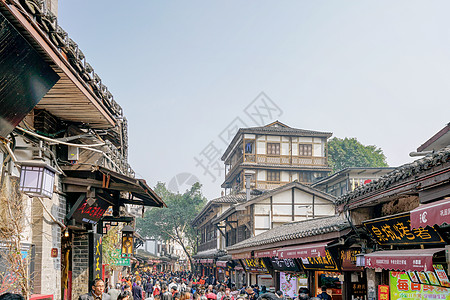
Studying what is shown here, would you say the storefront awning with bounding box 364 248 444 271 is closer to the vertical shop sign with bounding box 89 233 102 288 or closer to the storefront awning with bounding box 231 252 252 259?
the vertical shop sign with bounding box 89 233 102 288

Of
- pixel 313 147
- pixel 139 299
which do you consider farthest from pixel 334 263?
pixel 313 147

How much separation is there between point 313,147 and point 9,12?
40.3 metres

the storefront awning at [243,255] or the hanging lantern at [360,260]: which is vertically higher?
the hanging lantern at [360,260]

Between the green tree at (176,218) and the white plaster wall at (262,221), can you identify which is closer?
the white plaster wall at (262,221)

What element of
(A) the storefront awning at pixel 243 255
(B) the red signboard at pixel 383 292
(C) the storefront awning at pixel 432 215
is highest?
(C) the storefront awning at pixel 432 215

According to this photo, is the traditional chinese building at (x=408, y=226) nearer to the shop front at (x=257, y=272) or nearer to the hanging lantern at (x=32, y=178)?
the hanging lantern at (x=32, y=178)

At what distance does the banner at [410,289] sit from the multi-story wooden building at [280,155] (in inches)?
1230

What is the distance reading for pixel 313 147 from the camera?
146ft

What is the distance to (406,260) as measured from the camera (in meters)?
9.36

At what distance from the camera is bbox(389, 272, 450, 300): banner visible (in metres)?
9.64

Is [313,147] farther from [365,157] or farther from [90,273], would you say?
[90,273]

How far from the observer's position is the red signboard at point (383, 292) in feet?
37.0

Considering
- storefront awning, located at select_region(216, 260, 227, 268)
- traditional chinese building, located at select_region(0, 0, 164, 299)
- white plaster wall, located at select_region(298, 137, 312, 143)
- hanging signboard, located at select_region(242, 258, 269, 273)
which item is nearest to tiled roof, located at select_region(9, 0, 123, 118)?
traditional chinese building, located at select_region(0, 0, 164, 299)

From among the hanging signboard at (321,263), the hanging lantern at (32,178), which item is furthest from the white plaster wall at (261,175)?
the hanging lantern at (32,178)
